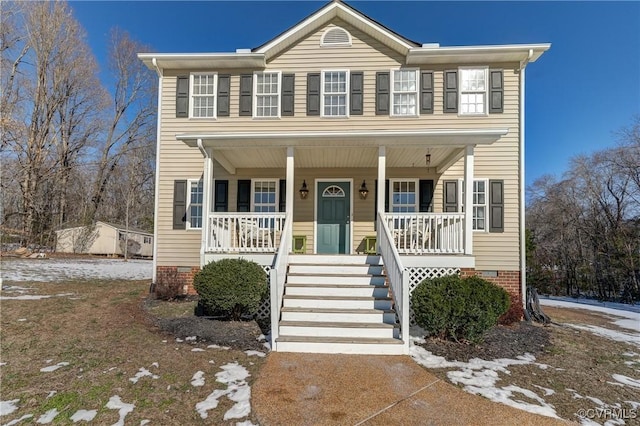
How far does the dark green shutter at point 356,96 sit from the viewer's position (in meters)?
8.59

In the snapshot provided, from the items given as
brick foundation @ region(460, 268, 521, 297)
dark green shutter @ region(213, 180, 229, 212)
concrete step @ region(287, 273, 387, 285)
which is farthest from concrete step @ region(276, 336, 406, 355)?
dark green shutter @ region(213, 180, 229, 212)

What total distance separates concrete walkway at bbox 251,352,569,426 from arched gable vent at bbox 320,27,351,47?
7804 millimetres

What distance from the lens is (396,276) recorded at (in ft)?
17.5

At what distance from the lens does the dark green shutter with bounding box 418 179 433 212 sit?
8.82 metres

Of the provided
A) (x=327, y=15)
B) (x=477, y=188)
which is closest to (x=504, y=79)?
(x=477, y=188)

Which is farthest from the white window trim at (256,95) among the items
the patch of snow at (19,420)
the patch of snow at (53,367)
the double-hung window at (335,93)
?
the patch of snow at (19,420)

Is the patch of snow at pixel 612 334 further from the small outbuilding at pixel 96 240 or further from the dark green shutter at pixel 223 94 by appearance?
the small outbuilding at pixel 96 240

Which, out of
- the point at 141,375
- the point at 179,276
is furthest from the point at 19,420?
the point at 179,276

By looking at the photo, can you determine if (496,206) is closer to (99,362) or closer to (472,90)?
(472,90)

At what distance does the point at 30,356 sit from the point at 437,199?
8527mm

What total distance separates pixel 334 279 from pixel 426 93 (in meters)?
5.44

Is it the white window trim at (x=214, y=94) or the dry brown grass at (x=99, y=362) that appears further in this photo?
the white window trim at (x=214, y=94)

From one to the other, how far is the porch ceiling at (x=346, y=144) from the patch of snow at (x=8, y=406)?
4994 millimetres

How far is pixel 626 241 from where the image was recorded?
13.6 m
